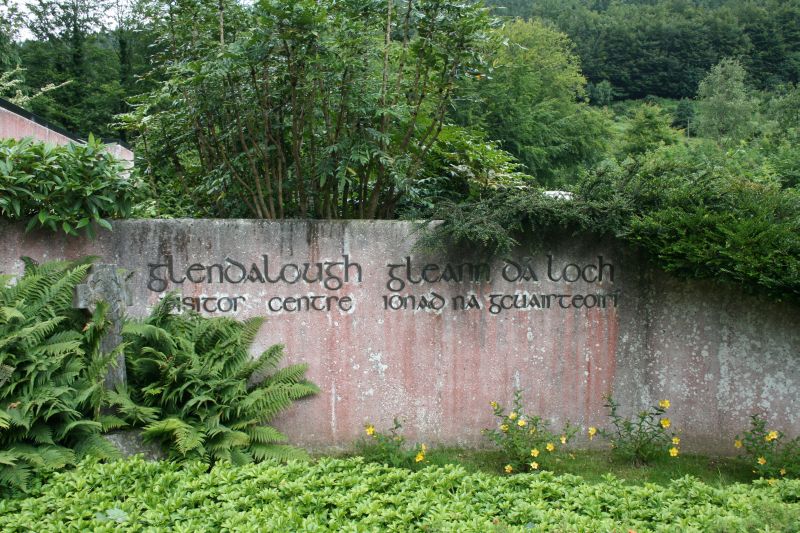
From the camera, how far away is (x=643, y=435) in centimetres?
580

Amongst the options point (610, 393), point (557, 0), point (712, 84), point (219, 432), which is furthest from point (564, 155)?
point (557, 0)

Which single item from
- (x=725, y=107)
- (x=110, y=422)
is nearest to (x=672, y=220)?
(x=110, y=422)

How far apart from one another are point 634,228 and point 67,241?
482 cm

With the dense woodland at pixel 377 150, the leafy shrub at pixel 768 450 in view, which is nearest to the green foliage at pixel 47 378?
the dense woodland at pixel 377 150

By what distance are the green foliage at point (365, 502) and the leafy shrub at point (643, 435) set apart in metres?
1.41

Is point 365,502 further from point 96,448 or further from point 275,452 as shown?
point 96,448

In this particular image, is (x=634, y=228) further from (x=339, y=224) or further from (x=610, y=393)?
(x=339, y=224)

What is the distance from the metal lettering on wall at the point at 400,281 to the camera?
5.74 metres

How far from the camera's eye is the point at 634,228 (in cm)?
577

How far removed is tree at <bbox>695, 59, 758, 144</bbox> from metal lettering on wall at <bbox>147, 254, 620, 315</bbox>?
37.5 meters

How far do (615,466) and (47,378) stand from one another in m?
4.57

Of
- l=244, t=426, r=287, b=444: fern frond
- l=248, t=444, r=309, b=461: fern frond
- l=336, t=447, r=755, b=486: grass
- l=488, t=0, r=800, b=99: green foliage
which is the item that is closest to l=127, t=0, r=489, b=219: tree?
l=244, t=426, r=287, b=444: fern frond

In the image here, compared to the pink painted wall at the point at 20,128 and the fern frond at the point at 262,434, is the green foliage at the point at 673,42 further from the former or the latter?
the fern frond at the point at 262,434

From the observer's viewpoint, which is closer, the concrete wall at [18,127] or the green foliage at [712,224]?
the green foliage at [712,224]
